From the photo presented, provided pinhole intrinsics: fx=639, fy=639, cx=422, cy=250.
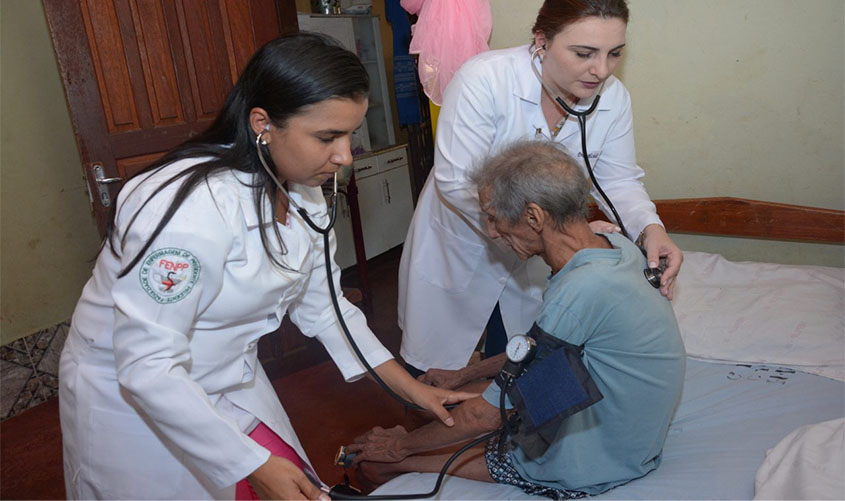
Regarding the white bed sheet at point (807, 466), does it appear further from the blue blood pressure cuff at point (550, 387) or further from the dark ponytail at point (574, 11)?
the dark ponytail at point (574, 11)

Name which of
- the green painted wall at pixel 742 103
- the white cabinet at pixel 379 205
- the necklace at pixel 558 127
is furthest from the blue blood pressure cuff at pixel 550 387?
the white cabinet at pixel 379 205

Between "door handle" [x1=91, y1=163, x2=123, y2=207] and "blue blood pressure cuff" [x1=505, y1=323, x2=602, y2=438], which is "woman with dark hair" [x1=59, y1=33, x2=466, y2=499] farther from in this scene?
"door handle" [x1=91, y1=163, x2=123, y2=207]

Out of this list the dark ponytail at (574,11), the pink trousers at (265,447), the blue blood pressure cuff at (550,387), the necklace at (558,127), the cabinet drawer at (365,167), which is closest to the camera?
the blue blood pressure cuff at (550,387)

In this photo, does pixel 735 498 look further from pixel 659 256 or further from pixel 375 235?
pixel 375 235

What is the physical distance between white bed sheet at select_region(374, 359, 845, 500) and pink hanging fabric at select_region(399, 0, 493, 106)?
1247 mm

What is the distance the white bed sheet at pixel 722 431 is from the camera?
1.23 m

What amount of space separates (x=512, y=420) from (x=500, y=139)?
2.48ft

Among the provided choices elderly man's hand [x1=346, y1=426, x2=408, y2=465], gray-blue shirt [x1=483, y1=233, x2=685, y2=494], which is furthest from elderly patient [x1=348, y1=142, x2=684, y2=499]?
elderly man's hand [x1=346, y1=426, x2=408, y2=465]

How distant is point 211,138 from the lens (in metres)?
1.08

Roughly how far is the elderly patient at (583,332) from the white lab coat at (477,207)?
27 centimetres

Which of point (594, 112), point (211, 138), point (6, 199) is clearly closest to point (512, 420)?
point (211, 138)

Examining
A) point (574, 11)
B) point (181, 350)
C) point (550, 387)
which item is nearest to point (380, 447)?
point (550, 387)

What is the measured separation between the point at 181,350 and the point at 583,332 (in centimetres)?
66

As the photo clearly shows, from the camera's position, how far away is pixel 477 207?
155cm
